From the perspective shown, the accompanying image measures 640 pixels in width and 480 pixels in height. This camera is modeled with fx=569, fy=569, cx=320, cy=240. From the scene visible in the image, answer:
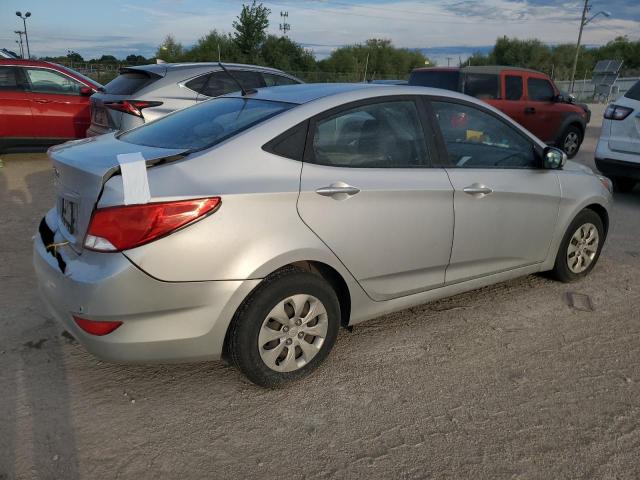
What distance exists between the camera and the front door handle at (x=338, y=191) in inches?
118

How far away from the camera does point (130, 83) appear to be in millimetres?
7719

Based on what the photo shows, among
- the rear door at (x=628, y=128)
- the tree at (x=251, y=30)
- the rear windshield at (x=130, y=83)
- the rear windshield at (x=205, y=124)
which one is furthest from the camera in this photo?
the tree at (x=251, y=30)

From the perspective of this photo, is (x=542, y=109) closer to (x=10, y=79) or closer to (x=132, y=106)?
(x=132, y=106)

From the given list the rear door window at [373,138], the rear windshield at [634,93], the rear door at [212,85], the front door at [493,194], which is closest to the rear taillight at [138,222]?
the rear door window at [373,138]

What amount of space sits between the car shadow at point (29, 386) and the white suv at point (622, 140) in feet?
22.6

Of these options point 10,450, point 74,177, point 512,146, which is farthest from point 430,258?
point 10,450

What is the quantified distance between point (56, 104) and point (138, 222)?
8.30 metres

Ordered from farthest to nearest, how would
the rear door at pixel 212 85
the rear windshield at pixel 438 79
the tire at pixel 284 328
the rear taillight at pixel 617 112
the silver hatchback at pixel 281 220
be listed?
the rear windshield at pixel 438 79 → the rear door at pixel 212 85 → the rear taillight at pixel 617 112 → the tire at pixel 284 328 → the silver hatchback at pixel 281 220

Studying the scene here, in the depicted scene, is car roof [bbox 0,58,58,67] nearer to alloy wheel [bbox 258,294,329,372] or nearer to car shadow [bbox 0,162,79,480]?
car shadow [bbox 0,162,79,480]

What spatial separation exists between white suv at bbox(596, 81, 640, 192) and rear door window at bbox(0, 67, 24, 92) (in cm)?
913

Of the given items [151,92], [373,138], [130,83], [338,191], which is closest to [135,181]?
[338,191]

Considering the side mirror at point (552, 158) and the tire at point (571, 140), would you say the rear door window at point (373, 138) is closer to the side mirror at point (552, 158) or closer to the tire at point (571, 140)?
the side mirror at point (552, 158)

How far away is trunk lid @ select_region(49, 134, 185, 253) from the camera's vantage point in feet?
8.84

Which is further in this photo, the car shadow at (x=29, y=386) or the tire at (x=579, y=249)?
the tire at (x=579, y=249)
